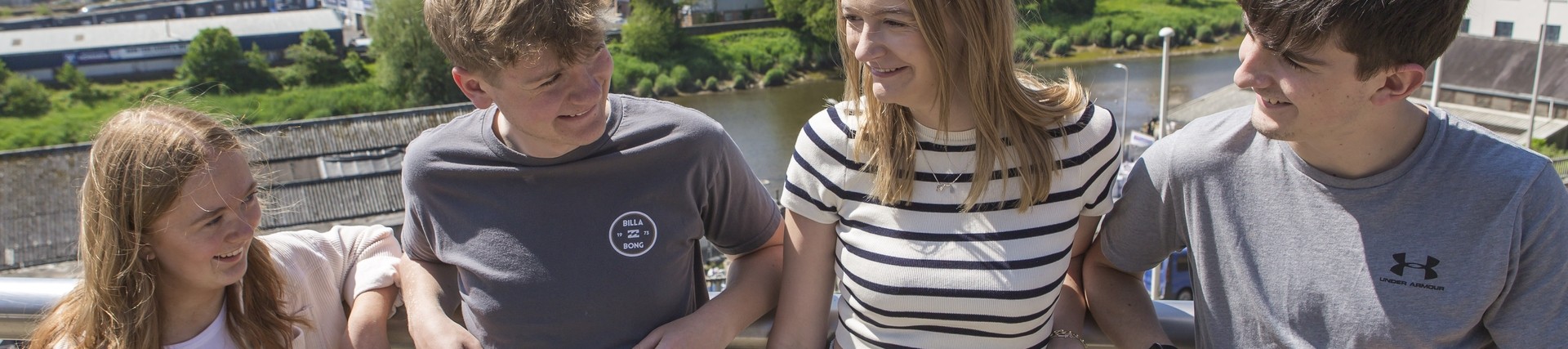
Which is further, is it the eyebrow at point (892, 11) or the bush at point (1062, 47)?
the bush at point (1062, 47)

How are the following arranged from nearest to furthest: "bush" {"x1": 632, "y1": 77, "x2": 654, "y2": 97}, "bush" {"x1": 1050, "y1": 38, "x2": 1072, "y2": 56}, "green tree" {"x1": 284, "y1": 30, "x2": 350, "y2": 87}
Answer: "bush" {"x1": 1050, "y1": 38, "x2": 1072, "y2": 56}, "bush" {"x1": 632, "y1": 77, "x2": 654, "y2": 97}, "green tree" {"x1": 284, "y1": 30, "x2": 350, "y2": 87}

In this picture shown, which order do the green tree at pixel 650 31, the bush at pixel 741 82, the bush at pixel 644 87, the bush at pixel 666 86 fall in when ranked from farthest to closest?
the bush at pixel 741 82 → the green tree at pixel 650 31 → the bush at pixel 666 86 → the bush at pixel 644 87

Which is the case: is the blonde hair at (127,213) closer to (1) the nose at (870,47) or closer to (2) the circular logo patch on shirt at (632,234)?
(2) the circular logo patch on shirt at (632,234)

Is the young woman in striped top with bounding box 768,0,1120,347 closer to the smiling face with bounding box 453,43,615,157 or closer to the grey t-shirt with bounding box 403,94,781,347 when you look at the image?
the grey t-shirt with bounding box 403,94,781,347

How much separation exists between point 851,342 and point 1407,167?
89 centimetres

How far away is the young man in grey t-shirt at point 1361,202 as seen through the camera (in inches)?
61.1

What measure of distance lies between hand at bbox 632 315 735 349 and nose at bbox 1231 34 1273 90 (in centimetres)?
91

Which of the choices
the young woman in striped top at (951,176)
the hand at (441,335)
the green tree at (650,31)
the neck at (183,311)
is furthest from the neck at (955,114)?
the green tree at (650,31)

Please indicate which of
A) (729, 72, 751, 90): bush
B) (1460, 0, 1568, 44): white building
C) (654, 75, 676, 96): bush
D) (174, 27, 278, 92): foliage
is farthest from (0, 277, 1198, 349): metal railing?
(174, 27, 278, 92): foliage

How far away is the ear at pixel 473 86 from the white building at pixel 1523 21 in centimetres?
3130

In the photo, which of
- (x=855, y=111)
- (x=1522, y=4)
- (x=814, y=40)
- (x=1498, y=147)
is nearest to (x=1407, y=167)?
(x=1498, y=147)

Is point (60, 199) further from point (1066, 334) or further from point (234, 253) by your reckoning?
point (1066, 334)

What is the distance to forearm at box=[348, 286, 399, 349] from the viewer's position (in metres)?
1.97

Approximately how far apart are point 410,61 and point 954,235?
35.1 m
